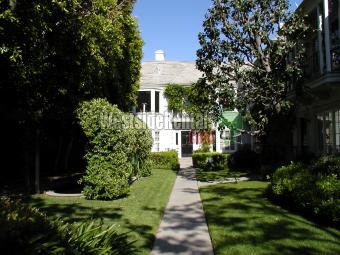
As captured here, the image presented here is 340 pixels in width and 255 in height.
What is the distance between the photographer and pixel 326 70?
14.0 meters

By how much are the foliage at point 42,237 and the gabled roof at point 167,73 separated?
96.8ft

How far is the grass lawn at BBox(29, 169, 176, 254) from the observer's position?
7.94 m

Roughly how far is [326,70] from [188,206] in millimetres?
6768

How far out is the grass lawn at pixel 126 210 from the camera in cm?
794

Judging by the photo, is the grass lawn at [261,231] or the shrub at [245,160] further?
the shrub at [245,160]

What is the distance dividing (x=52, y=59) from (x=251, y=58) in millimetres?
8527

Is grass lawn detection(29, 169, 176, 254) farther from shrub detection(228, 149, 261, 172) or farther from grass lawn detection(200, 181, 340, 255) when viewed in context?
shrub detection(228, 149, 261, 172)

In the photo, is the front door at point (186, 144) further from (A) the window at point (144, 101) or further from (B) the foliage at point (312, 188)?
(B) the foliage at point (312, 188)

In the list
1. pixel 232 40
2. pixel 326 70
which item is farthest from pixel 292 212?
pixel 232 40

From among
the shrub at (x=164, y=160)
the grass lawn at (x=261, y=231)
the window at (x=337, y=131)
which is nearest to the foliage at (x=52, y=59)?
the grass lawn at (x=261, y=231)

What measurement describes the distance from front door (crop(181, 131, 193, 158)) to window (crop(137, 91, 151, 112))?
359 cm

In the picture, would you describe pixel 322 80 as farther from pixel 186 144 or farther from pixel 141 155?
pixel 186 144

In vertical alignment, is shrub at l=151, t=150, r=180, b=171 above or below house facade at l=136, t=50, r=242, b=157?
below

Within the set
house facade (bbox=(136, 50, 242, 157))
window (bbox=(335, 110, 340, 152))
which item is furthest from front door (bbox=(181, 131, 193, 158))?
window (bbox=(335, 110, 340, 152))
